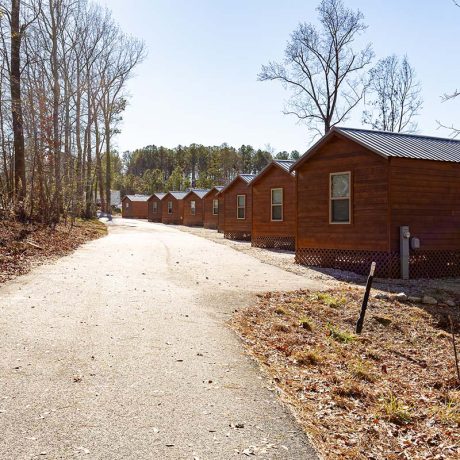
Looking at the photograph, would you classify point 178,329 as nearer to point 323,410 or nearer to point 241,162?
point 323,410

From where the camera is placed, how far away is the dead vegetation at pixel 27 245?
11508mm

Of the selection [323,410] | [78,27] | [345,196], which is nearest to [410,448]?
[323,410]

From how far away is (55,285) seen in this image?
31.9 feet

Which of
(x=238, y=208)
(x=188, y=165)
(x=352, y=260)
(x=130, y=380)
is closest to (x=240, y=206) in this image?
(x=238, y=208)

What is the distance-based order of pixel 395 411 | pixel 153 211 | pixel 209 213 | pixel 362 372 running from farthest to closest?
pixel 153 211
pixel 209 213
pixel 362 372
pixel 395 411

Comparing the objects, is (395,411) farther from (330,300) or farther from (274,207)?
(274,207)

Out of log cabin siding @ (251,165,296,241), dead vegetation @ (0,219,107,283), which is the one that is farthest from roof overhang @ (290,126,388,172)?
dead vegetation @ (0,219,107,283)

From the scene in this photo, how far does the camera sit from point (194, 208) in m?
46.4

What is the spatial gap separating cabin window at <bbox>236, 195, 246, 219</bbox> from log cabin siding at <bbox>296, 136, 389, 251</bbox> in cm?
1176

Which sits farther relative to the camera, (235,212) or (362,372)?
(235,212)

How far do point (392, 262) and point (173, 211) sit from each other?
40965 mm

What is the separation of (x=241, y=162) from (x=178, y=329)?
8623cm

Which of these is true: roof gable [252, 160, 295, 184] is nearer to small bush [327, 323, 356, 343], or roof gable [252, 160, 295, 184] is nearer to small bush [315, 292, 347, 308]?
small bush [315, 292, 347, 308]

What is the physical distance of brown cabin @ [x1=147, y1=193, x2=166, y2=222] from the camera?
57.5 m
